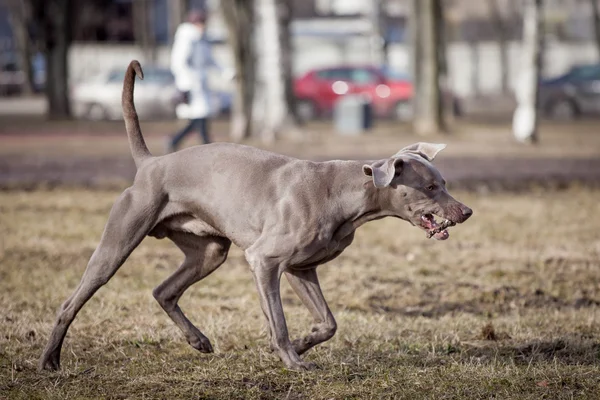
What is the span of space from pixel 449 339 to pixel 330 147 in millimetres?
14021

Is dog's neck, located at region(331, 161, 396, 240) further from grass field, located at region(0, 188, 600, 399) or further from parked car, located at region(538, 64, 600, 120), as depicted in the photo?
parked car, located at region(538, 64, 600, 120)

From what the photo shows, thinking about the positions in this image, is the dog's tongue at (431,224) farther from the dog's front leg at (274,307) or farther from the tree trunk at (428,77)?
the tree trunk at (428,77)

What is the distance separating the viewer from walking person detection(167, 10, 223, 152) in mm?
14445

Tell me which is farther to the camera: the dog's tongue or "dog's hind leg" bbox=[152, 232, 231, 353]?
"dog's hind leg" bbox=[152, 232, 231, 353]

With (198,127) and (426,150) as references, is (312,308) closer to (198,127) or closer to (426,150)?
(426,150)

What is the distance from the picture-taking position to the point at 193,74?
1455cm

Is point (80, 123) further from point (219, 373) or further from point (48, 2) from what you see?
point (219, 373)

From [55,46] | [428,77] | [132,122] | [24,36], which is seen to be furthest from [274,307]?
[24,36]

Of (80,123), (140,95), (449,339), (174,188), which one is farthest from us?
(140,95)

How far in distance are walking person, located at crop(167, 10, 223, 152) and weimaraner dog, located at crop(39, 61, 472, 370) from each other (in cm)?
836

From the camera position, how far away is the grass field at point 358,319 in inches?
211

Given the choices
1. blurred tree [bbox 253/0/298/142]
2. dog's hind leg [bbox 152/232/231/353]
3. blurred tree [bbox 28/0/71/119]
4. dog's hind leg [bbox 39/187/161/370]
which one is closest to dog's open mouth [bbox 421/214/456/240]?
dog's hind leg [bbox 152/232/231/353]

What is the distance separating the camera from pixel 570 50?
166ft

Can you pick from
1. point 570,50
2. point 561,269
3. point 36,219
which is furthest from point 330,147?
point 570,50
